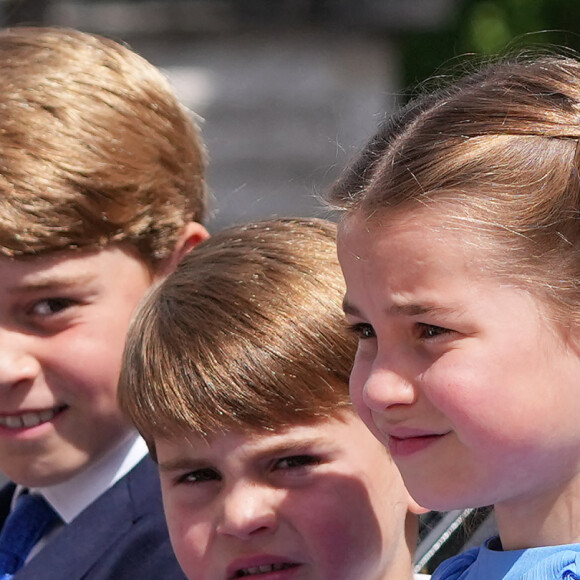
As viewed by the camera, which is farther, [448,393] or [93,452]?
[93,452]

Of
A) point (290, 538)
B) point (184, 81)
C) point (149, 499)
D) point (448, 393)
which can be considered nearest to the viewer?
point (448, 393)

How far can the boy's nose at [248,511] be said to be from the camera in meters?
1.82

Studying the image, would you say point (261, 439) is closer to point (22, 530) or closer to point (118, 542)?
point (118, 542)

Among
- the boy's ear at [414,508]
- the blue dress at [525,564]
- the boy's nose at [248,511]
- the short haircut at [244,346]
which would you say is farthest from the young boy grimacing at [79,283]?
the blue dress at [525,564]

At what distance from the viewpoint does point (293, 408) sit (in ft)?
6.15

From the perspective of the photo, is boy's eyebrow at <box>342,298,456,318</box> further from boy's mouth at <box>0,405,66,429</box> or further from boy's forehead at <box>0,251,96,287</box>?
boy's mouth at <box>0,405,66,429</box>

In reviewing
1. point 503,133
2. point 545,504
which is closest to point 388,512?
point 545,504

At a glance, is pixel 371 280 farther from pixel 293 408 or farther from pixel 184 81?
pixel 184 81

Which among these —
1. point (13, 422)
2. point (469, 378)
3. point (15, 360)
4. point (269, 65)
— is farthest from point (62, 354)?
point (269, 65)

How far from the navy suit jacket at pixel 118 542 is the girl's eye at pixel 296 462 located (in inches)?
15.7

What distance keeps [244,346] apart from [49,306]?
1.88ft

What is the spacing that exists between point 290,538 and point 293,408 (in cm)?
21

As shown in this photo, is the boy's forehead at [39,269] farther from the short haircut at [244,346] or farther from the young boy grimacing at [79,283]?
the short haircut at [244,346]

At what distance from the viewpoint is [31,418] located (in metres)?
2.37
